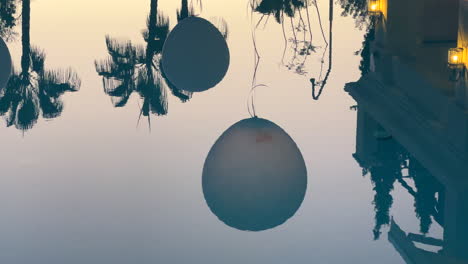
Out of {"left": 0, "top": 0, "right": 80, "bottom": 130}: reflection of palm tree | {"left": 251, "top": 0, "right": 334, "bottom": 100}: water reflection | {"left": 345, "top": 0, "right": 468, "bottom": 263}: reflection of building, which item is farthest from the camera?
{"left": 251, "top": 0, "right": 334, "bottom": 100}: water reflection

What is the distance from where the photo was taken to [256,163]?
1044 cm

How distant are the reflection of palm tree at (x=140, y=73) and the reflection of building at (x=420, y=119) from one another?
111 inches

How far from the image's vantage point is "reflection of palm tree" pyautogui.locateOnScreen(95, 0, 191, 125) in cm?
1617

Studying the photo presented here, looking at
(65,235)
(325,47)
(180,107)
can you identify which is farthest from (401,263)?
(325,47)

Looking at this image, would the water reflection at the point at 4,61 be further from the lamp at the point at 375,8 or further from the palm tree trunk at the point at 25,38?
the lamp at the point at 375,8

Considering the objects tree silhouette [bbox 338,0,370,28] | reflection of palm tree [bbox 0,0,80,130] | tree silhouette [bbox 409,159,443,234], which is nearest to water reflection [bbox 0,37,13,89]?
reflection of palm tree [bbox 0,0,80,130]

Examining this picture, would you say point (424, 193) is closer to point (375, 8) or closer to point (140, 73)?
point (375, 8)

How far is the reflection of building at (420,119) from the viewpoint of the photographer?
11.4 meters

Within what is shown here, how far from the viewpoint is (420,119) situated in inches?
567

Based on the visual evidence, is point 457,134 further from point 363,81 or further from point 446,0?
point 446,0

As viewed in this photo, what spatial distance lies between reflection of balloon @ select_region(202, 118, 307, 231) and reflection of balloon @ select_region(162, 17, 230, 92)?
2.75 m

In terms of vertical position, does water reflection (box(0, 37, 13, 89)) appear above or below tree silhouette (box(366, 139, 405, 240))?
above

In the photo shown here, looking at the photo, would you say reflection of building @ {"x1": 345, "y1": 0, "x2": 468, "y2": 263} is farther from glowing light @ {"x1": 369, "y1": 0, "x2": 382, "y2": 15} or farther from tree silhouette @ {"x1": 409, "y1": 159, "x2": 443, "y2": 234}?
glowing light @ {"x1": 369, "y1": 0, "x2": 382, "y2": 15}

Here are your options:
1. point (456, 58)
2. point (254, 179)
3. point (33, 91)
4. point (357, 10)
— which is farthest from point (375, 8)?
point (254, 179)
